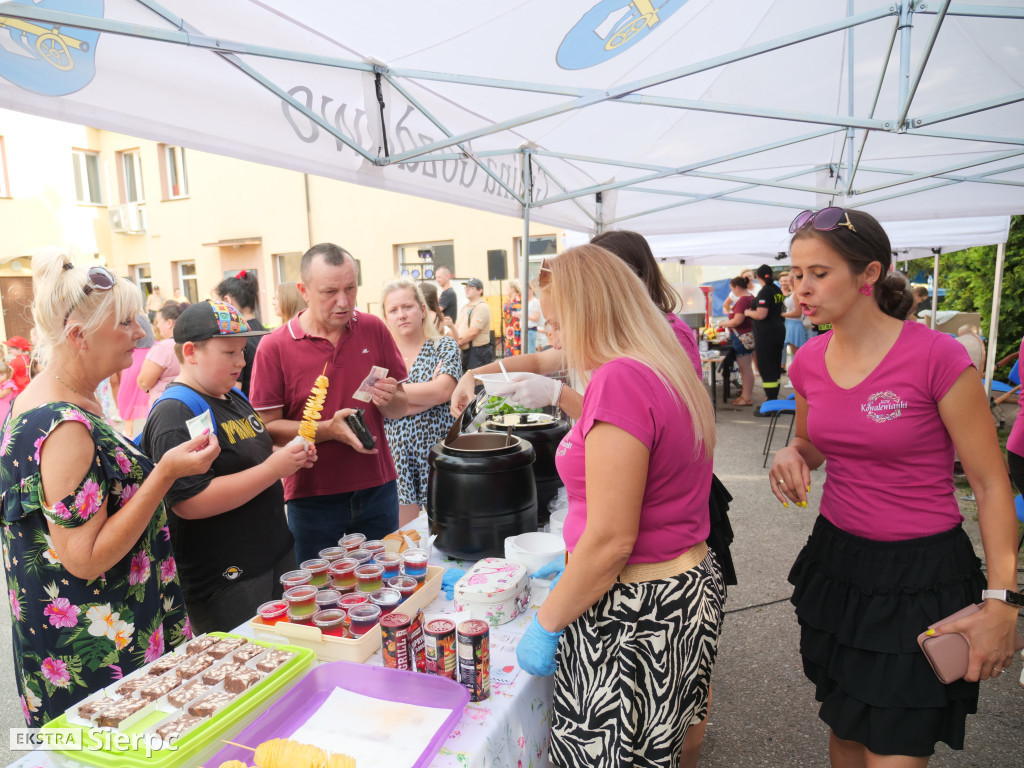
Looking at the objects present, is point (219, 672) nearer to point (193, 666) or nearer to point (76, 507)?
point (193, 666)

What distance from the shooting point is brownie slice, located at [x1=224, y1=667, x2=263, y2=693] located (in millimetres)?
1228

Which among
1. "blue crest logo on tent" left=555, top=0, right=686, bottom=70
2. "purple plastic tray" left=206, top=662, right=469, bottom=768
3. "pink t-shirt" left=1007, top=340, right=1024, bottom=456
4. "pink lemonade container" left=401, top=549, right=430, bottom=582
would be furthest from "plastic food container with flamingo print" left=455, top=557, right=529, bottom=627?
"blue crest logo on tent" left=555, top=0, right=686, bottom=70

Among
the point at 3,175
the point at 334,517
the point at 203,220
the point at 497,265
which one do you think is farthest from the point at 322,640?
the point at 203,220

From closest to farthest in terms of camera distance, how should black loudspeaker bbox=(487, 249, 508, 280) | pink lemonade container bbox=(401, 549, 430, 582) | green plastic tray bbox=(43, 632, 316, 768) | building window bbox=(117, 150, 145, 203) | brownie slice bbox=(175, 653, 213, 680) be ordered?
1. green plastic tray bbox=(43, 632, 316, 768)
2. brownie slice bbox=(175, 653, 213, 680)
3. pink lemonade container bbox=(401, 549, 430, 582)
4. black loudspeaker bbox=(487, 249, 508, 280)
5. building window bbox=(117, 150, 145, 203)

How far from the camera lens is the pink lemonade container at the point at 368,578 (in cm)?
169

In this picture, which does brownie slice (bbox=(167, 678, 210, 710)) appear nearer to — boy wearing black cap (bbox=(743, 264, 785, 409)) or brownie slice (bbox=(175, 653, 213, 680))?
brownie slice (bbox=(175, 653, 213, 680))

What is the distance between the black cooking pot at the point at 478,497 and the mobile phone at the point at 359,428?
355mm

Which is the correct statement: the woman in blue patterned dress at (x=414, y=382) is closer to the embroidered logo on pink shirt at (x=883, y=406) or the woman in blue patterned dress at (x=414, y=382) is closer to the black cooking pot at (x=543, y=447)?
the black cooking pot at (x=543, y=447)

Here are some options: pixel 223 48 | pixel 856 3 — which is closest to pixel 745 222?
pixel 856 3

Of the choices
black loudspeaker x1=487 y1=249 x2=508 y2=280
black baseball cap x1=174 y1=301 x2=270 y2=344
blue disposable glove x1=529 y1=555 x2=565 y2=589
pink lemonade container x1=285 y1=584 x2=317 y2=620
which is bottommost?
blue disposable glove x1=529 y1=555 x2=565 y2=589

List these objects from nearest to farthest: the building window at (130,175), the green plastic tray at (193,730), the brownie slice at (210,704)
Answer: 1. the green plastic tray at (193,730)
2. the brownie slice at (210,704)
3. the building window at (130,175)

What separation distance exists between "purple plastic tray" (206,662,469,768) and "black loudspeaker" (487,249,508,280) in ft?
42.4

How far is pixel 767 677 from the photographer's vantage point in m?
2.85

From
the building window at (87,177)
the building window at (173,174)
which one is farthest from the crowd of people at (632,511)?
the building window at (87,177)
